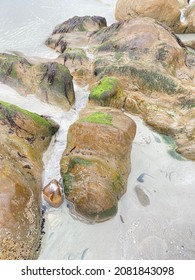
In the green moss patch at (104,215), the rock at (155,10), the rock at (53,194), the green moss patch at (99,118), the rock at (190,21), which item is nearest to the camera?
the green moss patch at (104,215)

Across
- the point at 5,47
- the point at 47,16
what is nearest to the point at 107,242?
the point at 5,47

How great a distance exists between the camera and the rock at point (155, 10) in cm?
1098

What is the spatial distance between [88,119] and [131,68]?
2.55 meters

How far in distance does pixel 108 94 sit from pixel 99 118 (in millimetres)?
1159

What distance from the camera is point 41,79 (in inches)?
268

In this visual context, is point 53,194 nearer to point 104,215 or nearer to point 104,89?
point 104,215

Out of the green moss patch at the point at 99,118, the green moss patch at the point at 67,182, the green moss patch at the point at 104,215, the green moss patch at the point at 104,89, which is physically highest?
the green moss patch at the point at 99,118

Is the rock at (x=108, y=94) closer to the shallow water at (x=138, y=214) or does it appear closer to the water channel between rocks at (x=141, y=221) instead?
the shallow water at (x=138, y=214)

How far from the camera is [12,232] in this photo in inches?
141

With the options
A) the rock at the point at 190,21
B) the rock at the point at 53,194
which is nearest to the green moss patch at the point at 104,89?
the rock at the point at 53,194

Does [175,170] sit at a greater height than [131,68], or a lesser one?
lesser

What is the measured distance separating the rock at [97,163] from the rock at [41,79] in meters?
1.43

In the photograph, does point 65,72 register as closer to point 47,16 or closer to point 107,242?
point 107,242

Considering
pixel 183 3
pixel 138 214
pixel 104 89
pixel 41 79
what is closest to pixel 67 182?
pixel 138 214
